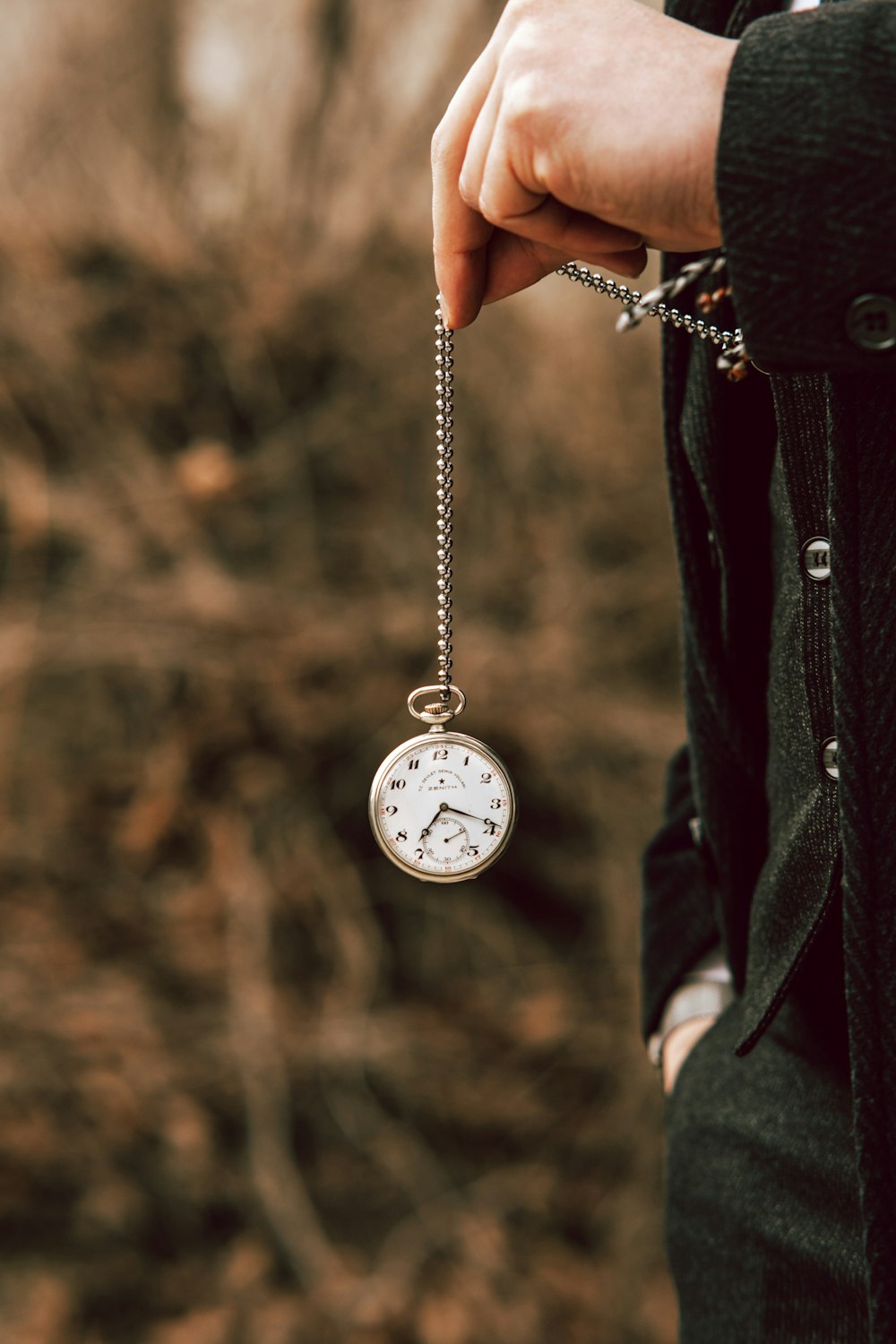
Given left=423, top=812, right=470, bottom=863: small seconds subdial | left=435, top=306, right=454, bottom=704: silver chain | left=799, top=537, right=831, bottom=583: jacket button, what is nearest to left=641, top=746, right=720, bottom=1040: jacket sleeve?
left=423, top=812, right=470, bottom=863: small seconds subdial

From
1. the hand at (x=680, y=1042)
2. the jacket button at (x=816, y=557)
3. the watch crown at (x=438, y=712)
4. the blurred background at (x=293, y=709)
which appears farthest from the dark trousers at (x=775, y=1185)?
the blurred background at (x=293, y=709)

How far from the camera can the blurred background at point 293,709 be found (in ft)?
9.34

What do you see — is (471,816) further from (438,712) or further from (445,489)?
(445,489)

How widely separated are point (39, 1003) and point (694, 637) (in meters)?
2.31

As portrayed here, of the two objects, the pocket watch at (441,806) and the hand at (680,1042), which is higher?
the pocket watch at (441,806)

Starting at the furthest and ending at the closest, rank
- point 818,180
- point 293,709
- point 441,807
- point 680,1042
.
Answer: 1. point 293,709
2. point 680,1042
3. point 441,807
4. point 818,180

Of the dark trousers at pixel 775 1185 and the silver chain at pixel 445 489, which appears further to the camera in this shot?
the silver chain at pixel 445 489

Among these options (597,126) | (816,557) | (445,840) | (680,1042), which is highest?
(597,126)

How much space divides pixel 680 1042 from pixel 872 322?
0.92 m

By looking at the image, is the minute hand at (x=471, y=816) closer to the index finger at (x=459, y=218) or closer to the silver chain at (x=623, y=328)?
the silver chain at (x=623, y=328)

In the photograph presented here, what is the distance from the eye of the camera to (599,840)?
3029 mm

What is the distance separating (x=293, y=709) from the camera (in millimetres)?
2943

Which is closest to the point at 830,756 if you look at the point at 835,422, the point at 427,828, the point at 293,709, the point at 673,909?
the point at 835,422

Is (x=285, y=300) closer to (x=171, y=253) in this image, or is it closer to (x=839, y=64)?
(x=171, y=253)
